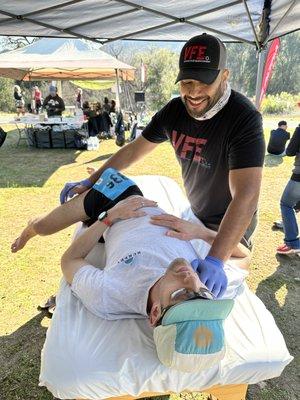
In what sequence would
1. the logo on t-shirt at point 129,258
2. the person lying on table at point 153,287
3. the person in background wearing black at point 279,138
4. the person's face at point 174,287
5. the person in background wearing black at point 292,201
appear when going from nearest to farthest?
1. the person lying on table at point 153,287
2. the person's face at point 174,287
3. the logo on t-shirt at point 129,258
4. the person in background wearing black at point 292,201
5. the person in background wearing black at point 279,138

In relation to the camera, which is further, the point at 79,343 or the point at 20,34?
the point at 20,34

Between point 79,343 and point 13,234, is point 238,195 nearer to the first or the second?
point 79,343

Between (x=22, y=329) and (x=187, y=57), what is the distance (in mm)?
1776

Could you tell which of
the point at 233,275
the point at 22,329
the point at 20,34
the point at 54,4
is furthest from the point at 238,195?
the point at 20,34

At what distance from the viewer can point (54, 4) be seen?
6.96ft

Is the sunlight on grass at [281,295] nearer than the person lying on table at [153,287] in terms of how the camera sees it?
No

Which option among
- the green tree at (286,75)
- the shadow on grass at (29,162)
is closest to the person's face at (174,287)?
the shadow on grass at (29,162)

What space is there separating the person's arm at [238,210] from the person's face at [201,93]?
1.16ft

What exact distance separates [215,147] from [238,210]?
37 centimetres

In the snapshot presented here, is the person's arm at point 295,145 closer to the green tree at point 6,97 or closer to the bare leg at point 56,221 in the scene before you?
the bare leg at point 56,221

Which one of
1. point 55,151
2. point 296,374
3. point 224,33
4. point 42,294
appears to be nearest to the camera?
point 296,374

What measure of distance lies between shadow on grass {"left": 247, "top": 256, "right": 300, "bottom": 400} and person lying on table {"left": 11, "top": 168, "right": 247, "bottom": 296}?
649 millimetres

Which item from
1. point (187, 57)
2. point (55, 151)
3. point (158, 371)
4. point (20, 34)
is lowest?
point (55, 151)

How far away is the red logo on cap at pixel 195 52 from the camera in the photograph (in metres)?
1.58
